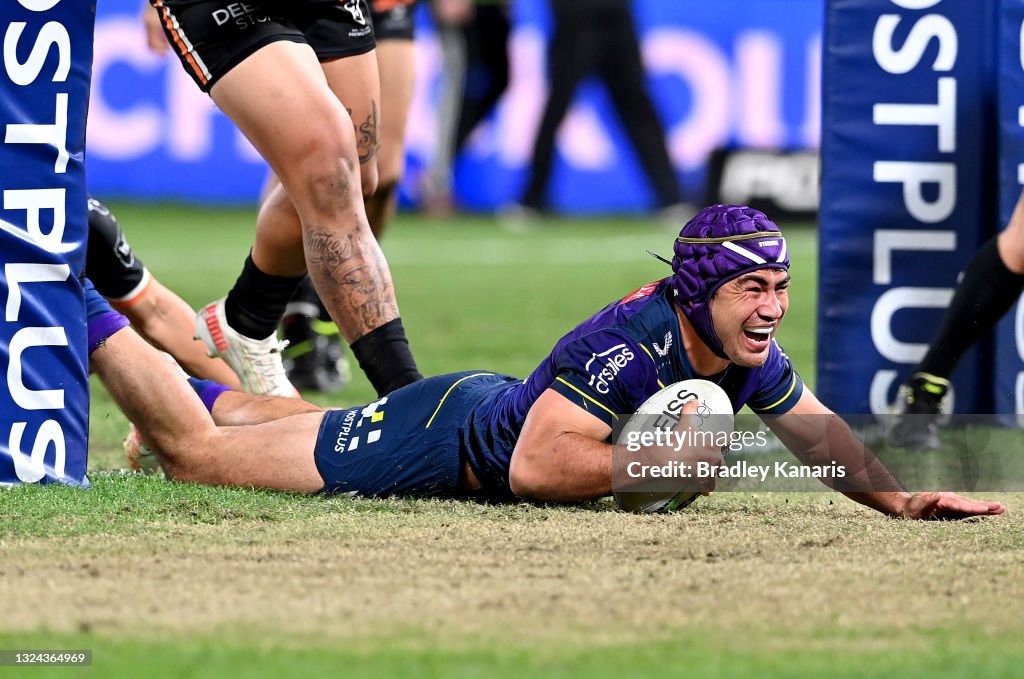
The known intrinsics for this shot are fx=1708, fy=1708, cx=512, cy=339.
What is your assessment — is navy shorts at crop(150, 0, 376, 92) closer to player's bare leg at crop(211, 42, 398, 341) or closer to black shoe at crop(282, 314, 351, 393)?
player's bare leg at crop(211, 42, 398, 341)

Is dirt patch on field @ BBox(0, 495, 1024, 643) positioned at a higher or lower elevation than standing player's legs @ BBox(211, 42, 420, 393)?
lower

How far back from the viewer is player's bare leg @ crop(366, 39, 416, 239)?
6.32 m

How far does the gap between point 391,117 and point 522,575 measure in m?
3.37

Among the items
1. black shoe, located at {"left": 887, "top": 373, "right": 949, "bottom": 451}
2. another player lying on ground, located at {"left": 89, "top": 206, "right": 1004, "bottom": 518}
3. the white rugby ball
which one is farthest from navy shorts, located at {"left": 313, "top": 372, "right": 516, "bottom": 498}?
black shoe, located at {"left": 887, "top": 373, "right": 949, "bottom": 451}

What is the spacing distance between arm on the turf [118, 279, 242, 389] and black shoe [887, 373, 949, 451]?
206cm

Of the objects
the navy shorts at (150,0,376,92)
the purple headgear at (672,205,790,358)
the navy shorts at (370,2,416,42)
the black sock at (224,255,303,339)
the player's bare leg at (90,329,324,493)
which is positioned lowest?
the player's bare leg at (90,329,324,493)

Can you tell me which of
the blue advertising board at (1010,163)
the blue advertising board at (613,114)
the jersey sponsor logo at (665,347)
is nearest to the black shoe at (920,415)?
the blue advertising board at (1010,163)

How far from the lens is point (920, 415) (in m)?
5.28

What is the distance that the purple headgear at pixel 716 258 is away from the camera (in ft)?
13.0

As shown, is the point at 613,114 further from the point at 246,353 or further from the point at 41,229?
the point at 41,229

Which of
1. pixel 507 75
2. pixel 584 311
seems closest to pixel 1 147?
pixel 584 311

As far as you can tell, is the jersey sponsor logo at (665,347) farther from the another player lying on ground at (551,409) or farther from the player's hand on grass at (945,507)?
the player's hand on grass at (945,507)

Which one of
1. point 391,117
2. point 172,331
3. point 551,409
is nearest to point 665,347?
point 551,409

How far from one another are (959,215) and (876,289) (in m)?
0.38
